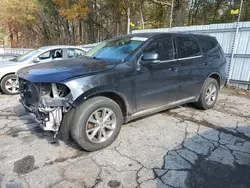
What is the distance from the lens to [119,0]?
1302 centimetres

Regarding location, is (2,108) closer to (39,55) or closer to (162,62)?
(39,55)

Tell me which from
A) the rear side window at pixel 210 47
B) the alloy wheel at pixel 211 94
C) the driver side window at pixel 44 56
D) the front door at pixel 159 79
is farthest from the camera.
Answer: the driver side window at pixel 44 56

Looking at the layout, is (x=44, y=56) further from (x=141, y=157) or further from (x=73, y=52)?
(x=141, y=157)

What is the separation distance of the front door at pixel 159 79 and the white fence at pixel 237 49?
164 inches

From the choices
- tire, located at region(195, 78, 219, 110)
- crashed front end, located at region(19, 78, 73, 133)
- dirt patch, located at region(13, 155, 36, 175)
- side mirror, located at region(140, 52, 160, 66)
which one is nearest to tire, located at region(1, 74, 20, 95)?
crashed front end, located at region(19, 78, 73, 133)

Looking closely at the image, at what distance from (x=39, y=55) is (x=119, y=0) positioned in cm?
902

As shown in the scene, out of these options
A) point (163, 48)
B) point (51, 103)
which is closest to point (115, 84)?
point (51, 103)

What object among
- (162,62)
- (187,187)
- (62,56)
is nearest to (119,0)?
(62,56)

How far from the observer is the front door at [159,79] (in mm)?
3146

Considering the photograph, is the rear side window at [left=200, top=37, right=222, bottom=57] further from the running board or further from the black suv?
the running board

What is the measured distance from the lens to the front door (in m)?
3.15

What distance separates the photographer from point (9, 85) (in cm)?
583

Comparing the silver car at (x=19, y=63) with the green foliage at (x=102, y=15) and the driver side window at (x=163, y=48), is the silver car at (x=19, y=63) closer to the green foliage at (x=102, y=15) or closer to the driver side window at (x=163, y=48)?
the driver side window at (x=163, y=48)

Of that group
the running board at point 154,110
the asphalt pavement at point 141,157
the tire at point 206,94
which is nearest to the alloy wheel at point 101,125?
the asphalt pavement at point 141,157
